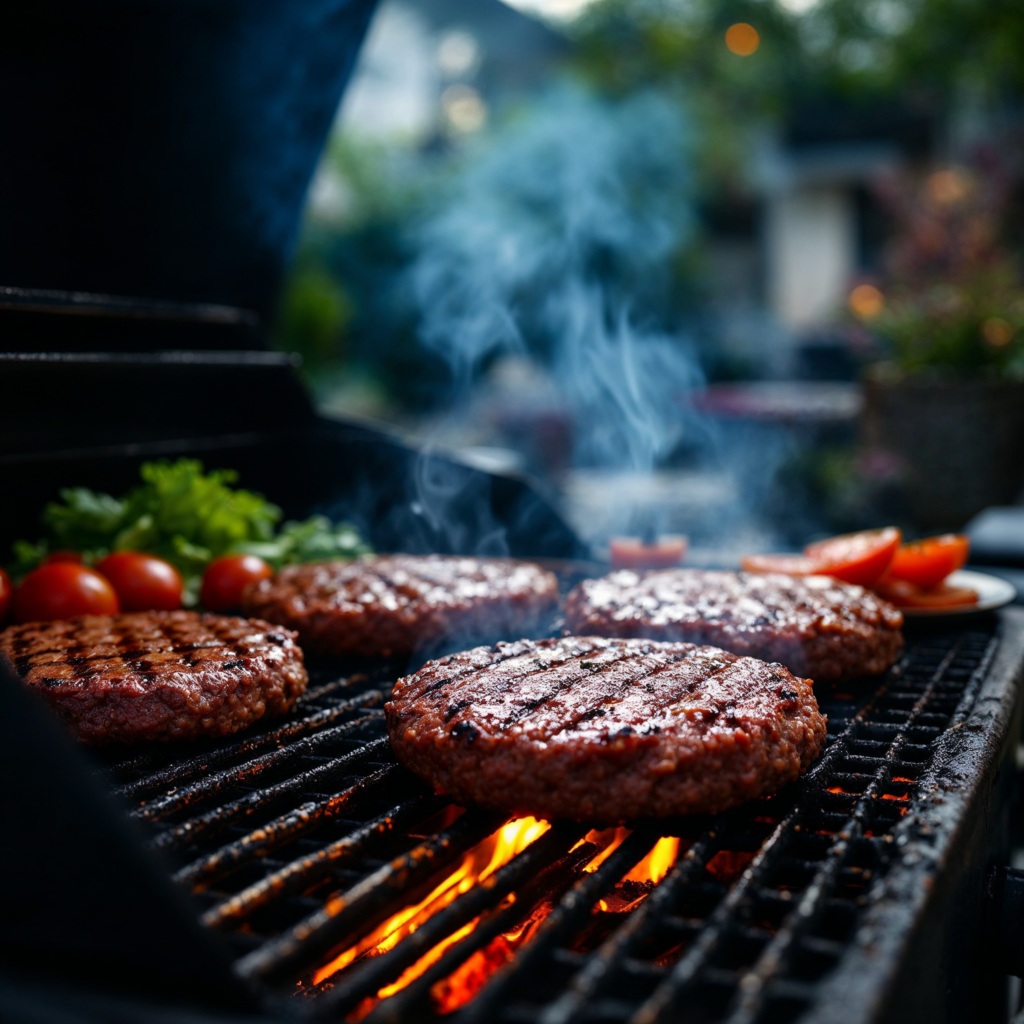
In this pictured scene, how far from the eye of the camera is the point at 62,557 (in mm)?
3527

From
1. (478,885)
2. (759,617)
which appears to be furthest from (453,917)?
→ (759,617)

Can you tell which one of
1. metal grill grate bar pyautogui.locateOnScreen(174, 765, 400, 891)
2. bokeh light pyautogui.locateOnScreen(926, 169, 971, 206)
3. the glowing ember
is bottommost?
the glowing ember

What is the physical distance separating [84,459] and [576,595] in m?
2.10

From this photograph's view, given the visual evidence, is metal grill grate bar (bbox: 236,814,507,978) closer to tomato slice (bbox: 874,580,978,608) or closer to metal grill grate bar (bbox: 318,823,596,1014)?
metal grill grate bar (bbox: 318,823,596,1014)

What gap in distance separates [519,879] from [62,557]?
2539 mm

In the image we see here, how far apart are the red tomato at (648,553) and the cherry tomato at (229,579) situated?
138 centimetres

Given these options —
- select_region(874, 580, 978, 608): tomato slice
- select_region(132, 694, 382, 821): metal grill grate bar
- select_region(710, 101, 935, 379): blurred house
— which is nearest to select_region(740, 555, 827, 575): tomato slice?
select_region(874, 580, 978, 608): tomato slice

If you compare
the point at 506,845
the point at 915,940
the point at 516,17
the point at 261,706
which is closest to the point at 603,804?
the point at 506,845

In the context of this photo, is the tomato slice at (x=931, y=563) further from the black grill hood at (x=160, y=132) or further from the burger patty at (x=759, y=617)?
the black grill hood at (x=160, y=132)

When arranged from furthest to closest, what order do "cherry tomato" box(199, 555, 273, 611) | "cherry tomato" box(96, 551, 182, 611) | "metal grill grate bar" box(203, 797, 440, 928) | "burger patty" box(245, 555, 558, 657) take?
"cherry tomato" box(199, 555, 273, 611)
"cherry tomato" box(96, 551, 182, 611)
"burger patty" box(245, 555, 558, 657)
"metal grill grate bar" box(203, 797, 440, 928)

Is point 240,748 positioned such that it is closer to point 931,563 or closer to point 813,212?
point 931,563

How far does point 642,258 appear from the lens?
19734 mm

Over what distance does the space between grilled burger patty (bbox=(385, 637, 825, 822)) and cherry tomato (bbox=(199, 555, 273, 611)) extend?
160cm

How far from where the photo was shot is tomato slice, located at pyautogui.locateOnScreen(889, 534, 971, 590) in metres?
3.36
